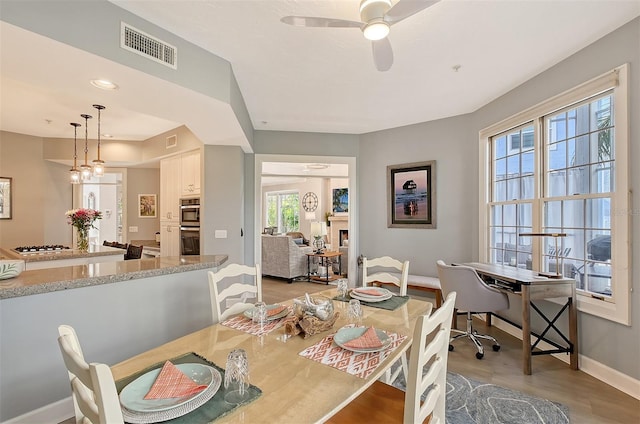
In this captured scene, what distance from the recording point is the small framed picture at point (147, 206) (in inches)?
236

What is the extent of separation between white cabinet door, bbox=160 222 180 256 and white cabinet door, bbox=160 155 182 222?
13cm

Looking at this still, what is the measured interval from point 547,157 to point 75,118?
585 cm

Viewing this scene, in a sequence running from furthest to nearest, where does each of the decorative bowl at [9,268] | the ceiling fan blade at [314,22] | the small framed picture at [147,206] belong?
1. the small framed picture at [147,206]
2. the decorative bowl at [9,268]
3. the ceiling fan blade at [314,22]

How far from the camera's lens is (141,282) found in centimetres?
221

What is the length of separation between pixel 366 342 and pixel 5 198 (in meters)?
6.15

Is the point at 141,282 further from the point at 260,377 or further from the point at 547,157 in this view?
the point at 547,157

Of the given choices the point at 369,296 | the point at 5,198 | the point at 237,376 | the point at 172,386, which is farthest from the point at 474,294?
the point at 5,198

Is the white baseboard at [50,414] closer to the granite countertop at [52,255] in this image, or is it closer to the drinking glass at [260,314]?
the drinking glass at [260,314]

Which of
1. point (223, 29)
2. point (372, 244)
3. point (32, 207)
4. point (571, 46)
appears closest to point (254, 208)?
point (372, 244)

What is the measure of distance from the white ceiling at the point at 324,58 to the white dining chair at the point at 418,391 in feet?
6.54

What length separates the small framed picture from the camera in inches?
236

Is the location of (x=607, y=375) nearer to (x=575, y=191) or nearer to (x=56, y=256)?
(x=575, y=191)

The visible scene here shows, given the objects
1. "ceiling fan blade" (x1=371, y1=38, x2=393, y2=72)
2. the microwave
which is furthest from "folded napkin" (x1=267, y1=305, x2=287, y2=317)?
the microwave

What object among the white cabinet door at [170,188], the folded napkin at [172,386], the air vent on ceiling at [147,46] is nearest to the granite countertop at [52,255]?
the white cabinet door at [170,188]
